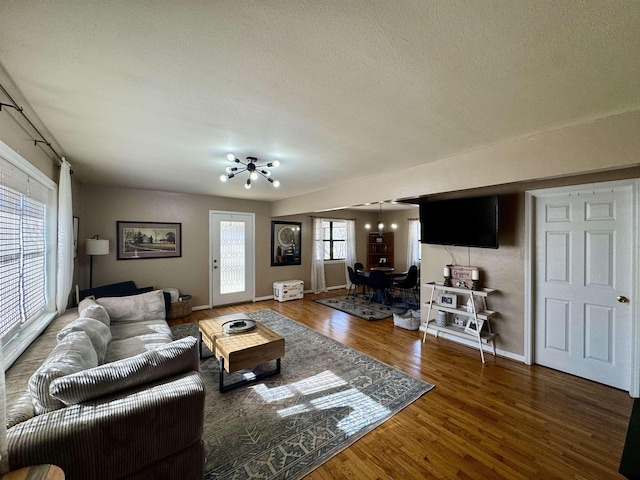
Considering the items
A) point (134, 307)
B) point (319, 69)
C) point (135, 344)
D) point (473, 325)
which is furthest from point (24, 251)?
point (473, 325)

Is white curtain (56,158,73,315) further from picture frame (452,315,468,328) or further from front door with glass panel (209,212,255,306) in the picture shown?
picture frame (452,315,468,328)

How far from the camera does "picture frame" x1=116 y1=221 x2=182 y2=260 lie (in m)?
4.72

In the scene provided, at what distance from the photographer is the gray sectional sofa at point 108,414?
1166 millimetres

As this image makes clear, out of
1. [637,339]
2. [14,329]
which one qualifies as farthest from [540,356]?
[14,329]

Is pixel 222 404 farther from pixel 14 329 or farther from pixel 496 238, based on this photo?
pixel 496 238

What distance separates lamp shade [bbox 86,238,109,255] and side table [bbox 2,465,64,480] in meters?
3.90

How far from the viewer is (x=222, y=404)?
7.84 feet

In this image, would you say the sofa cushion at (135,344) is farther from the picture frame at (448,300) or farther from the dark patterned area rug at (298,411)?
the picture frame at (448,300)

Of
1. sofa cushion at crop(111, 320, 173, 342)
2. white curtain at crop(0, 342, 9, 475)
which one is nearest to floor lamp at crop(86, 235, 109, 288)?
sofa cushion at crop(111, 320, 173, 342)

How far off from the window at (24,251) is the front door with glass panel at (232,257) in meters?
2.93

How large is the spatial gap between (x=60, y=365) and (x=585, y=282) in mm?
4538

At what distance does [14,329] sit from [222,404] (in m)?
1.71

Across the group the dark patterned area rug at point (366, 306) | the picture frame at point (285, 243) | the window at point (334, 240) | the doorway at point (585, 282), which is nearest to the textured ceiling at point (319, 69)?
the doorway at point (585, 282)

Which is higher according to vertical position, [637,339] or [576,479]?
[637,339]
